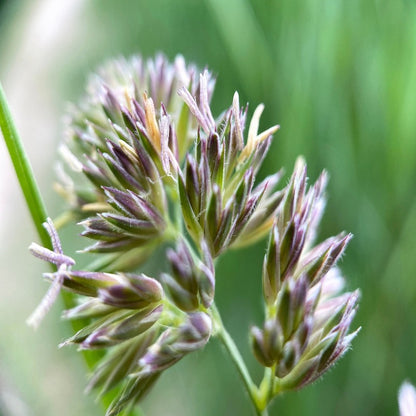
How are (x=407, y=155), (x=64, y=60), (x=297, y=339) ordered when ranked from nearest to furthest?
(x=297, y=339), (x=407, y=155), (x=64, y=60)

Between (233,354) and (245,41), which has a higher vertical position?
(245,41)

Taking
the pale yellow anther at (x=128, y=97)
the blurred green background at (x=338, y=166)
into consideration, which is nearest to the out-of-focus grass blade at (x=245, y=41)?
the blurred green background at (x=338, y=166)

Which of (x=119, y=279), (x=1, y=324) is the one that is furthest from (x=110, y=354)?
(x=1, y=324)

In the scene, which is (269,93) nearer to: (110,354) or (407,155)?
(407,155)

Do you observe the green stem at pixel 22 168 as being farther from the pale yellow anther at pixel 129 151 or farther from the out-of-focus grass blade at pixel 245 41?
the out-of-focus grass blade at pixel 245 41

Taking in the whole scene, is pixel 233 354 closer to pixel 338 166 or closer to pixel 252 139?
pixel 252 139

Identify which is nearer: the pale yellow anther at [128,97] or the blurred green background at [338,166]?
the pale yellow anther at [128,97]

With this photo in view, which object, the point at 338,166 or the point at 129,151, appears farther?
the point at 338,166

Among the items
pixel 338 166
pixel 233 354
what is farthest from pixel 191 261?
pixel 338 166

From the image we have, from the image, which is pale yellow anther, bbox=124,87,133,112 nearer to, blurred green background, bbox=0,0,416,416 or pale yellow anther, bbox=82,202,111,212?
pale yellow anther, bbox=82,202,111,212

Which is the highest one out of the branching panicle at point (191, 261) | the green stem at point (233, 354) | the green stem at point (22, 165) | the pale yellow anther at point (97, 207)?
the green stem at point (22, 165)

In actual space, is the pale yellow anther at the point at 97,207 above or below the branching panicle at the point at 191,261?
above
